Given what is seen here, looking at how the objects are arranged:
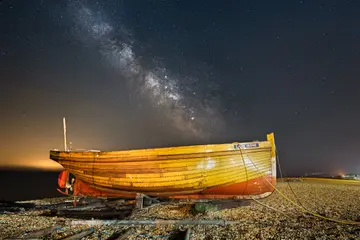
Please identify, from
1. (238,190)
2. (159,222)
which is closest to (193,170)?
(238,190)

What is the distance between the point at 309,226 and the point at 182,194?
4785 mm

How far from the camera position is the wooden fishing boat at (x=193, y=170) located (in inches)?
340

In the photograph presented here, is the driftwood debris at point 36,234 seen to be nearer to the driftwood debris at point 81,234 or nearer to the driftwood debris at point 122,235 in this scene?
the driftwood debris at point 81,234

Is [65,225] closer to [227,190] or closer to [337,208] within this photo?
[227,190]

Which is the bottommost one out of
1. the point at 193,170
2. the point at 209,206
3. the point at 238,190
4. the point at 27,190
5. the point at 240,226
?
the point at 27,190

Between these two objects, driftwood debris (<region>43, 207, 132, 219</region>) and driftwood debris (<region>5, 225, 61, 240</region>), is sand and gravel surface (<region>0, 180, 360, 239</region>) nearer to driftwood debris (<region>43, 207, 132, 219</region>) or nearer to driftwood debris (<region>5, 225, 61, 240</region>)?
driftwood debris (<region>5, 225, 61, 240</region>)

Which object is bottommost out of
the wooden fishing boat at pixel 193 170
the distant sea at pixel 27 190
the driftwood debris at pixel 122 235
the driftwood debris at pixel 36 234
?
the distant sea at pixel 27 190

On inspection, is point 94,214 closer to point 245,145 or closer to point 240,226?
point 240,226

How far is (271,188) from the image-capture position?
9.39 metres

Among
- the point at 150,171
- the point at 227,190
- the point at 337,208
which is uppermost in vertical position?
the point at 150,171

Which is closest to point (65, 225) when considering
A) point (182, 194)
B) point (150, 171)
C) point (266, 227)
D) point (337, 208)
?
point (150, 171)

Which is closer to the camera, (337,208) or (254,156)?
(337,208)

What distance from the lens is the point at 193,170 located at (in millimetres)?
8594

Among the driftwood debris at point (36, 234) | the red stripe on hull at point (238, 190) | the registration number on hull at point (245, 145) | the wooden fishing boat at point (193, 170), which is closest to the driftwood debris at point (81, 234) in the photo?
the driftwood debris at point (36, 234)
